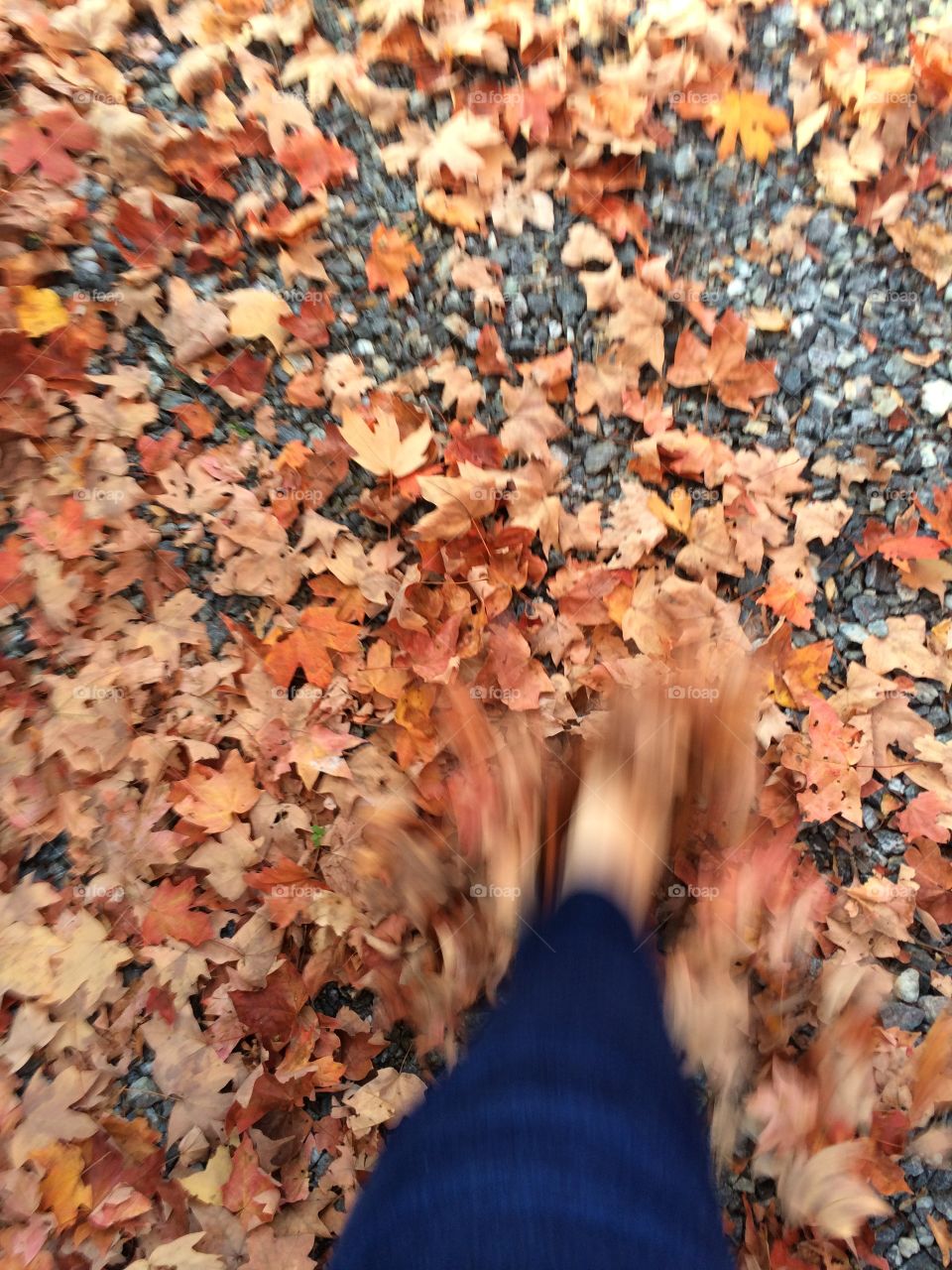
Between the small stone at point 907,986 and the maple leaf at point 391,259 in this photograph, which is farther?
the maple leaf at point 391,259

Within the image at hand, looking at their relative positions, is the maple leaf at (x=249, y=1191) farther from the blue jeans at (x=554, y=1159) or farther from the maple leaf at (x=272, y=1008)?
the blue jeans at (x=554, y=1159)

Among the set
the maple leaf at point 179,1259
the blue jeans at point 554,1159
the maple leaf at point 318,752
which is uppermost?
the maple leaf at point 318,752

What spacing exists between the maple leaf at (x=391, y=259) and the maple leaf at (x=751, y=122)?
716mm

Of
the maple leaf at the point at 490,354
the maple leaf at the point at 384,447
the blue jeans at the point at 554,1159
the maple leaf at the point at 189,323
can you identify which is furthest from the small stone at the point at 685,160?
the blue jeans at the point at 554,1159

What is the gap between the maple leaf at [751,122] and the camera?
5.73 ft

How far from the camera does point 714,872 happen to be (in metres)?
1.63

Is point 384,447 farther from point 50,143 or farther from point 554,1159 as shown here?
point 554,1159

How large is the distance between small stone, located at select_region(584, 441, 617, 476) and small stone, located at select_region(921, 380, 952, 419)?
68cm

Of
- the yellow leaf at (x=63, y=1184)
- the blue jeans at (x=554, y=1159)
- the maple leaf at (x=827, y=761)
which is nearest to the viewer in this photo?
the blue jeans at (x=554, y=1159)

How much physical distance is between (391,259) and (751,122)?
0.83 meters

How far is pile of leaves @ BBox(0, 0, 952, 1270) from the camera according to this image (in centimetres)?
164

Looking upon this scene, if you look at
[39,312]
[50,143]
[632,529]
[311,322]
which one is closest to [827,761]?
[632,529]

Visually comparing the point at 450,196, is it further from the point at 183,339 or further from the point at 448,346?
the point at 183,339

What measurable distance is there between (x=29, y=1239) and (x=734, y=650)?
1805mm
